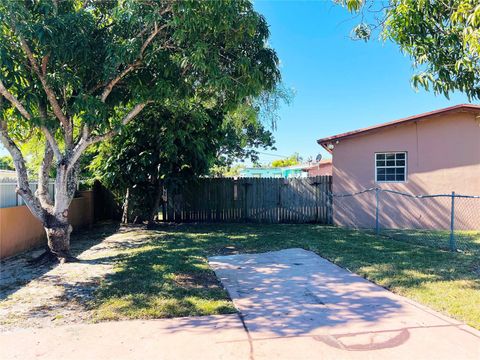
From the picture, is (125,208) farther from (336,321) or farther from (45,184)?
(336,321)

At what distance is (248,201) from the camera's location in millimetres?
13570

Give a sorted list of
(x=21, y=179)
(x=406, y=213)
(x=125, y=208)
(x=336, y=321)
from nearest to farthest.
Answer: (x=336, y=321) < (x=21, y=179) < (x=406, y=213) < (x=125, y=208)

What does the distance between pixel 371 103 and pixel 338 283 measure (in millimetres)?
16669

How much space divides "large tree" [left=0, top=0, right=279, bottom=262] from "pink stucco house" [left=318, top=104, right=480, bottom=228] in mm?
5533

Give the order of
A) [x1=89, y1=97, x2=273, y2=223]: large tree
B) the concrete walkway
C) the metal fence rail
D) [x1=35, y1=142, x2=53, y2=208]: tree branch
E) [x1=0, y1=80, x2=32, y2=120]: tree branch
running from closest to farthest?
the concrete walkway
[x1=0, y1=80, x2=32, y2=120]: tree branch
[x1=35, y1=142, x2=53, y2=208]: tree branch
the metal fence rail
[x1=89, y1=97, x2=273, y2=223]: large tree

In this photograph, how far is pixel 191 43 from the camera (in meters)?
6.50

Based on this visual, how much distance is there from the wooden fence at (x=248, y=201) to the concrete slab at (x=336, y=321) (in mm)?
7105

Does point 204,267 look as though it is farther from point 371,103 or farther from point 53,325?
point 371,103

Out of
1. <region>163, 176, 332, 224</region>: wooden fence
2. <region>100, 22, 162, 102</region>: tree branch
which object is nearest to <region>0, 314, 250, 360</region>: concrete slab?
<region>100, 22, 162, 102</region>: tree branch

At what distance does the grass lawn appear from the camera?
4570 mm

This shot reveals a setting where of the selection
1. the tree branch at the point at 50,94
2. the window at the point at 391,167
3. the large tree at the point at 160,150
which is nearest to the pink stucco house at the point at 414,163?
the window at the point at 391,167

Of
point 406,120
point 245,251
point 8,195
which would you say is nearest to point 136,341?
point 245,251

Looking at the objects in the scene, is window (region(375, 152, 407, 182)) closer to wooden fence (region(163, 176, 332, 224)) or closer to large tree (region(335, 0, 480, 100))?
wooden fence (region(163, 176, 332, 224))

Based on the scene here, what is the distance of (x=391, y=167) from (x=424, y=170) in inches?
38.2
